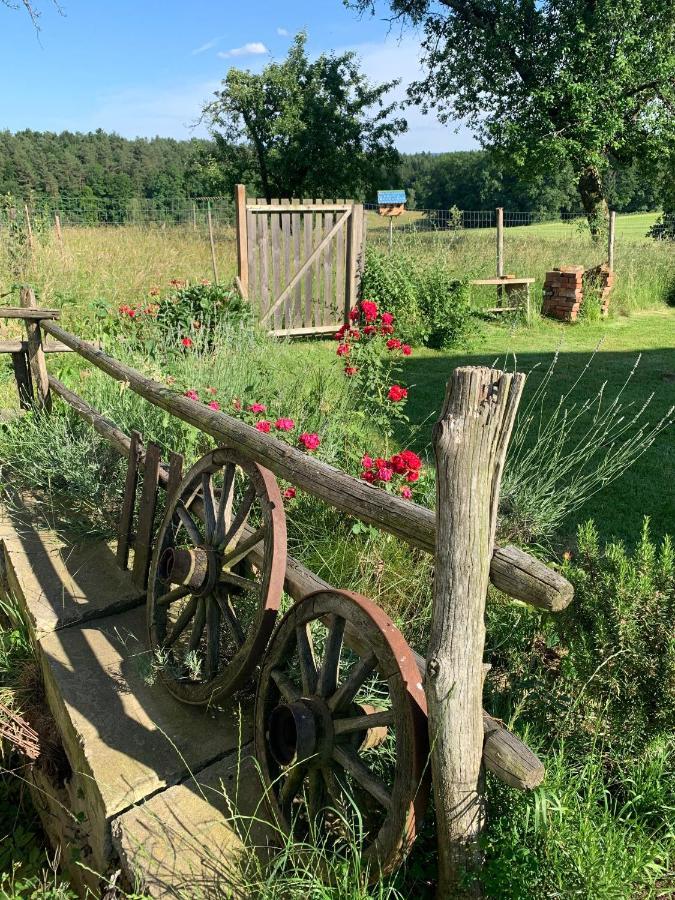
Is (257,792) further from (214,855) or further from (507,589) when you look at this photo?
(507,589)

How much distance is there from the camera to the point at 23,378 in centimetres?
563

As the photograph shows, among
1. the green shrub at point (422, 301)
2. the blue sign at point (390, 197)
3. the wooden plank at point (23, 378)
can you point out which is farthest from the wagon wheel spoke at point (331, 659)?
the blue sign at point (390, 197)

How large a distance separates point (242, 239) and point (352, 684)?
771 cm

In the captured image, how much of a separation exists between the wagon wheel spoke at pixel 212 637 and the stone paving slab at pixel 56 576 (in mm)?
884

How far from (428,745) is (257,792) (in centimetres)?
77

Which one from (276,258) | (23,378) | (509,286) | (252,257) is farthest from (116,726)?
(509,286)

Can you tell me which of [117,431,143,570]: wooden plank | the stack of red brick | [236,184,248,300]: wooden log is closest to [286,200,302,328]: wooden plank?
[236,184,248,300]: wooden log

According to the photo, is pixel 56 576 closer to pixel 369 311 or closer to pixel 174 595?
pixel 174 595

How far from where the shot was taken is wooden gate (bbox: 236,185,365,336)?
28.9 feet

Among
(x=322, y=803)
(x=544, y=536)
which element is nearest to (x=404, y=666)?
(x=322, y=803)

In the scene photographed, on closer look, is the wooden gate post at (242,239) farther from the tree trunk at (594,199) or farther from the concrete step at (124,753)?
the tree trunk at (594,199)

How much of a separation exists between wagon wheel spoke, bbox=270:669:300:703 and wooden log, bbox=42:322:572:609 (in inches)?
21.2

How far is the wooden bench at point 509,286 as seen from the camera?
11.3 metres

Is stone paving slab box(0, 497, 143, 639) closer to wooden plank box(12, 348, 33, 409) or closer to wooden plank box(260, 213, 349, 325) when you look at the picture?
wooden plank box(12, 348, 33, 409)
